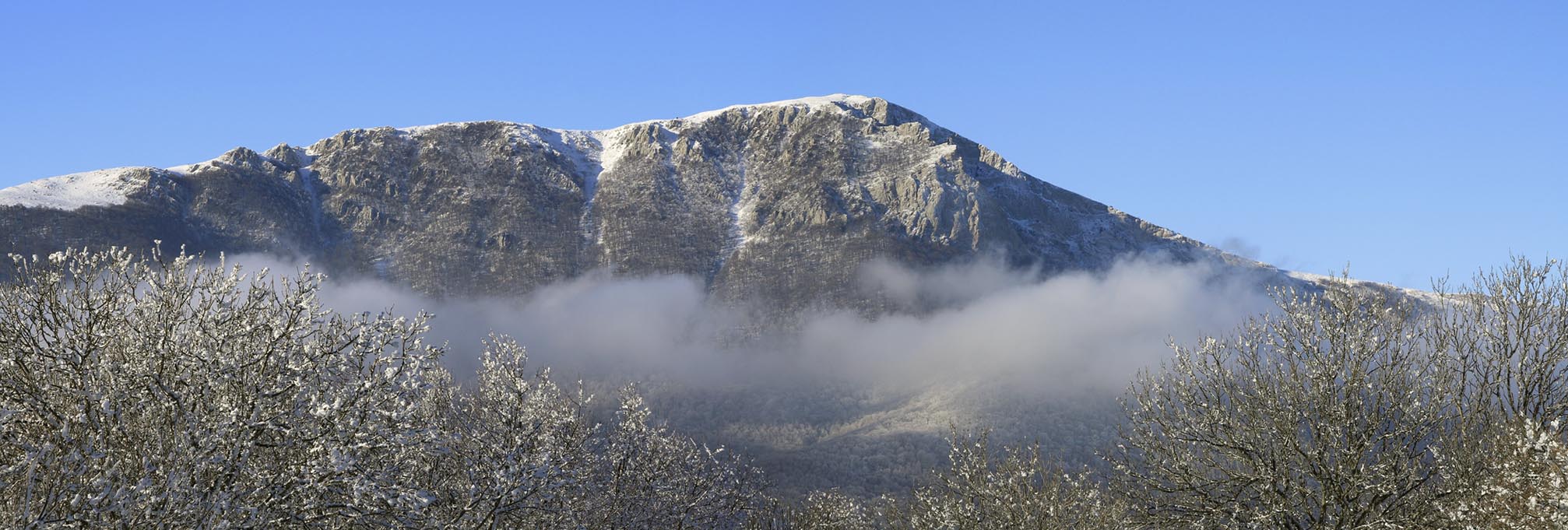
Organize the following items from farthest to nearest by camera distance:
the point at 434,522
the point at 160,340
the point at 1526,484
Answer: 1. the point at 1526,484
2. the point at 434,522
3. the point at 160,340

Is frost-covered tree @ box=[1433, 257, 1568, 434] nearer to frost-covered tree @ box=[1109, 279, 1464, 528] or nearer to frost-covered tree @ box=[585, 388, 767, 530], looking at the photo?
frost-covered tree @ box=[1109, 279, 1464, 528]

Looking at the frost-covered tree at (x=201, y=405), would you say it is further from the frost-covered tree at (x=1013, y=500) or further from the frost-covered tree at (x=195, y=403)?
the frost-covered tree at (x=1013, y=500)

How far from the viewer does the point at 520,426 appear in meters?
28.0

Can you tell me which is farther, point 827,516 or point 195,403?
point 827,516

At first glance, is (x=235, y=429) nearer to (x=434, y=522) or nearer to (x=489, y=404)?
(x=434, y=522)

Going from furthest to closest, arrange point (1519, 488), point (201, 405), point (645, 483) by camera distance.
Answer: point (645, 483) < point (1519, 488) < point (201, 405)

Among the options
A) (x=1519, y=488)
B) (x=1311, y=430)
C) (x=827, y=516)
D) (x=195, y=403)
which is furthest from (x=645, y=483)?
(x=827, y=516)

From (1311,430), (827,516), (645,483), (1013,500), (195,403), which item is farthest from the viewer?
(827,516)

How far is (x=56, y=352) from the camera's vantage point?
14.0 meters

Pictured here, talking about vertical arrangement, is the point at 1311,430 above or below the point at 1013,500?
above

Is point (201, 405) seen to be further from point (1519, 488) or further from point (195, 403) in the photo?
point (1519, 488)

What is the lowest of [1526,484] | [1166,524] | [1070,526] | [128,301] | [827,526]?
[827,526]

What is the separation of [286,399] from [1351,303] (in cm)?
2133

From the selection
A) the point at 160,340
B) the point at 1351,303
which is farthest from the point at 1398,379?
the point at 160,340
